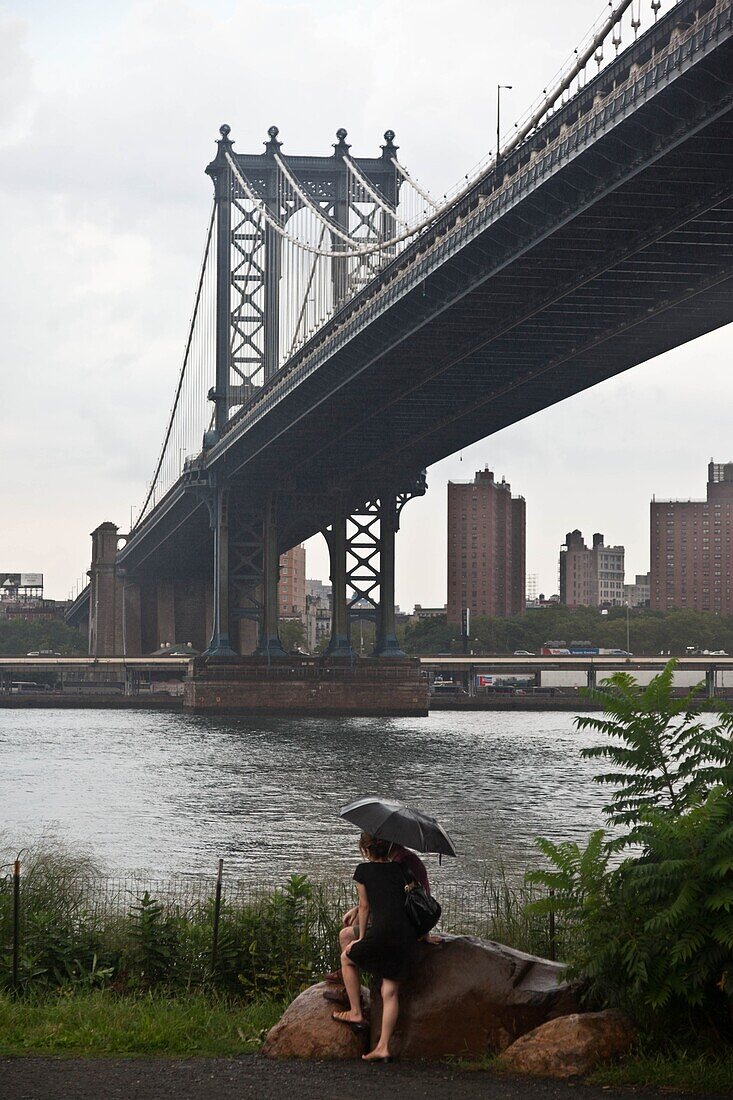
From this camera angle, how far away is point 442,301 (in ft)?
146

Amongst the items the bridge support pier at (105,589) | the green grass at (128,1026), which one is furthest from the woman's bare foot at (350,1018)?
the bridge support pier at (105,589)

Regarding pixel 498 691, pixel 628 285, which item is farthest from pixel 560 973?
pixel 498 691

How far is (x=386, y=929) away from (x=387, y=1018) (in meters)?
0.49

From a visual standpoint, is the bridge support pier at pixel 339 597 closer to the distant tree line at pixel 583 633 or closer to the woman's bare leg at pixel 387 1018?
the distant tree line at pixel 583 633

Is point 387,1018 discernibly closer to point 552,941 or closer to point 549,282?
point 552,941

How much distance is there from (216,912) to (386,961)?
242 centimetres

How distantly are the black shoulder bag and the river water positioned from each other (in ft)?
38.2

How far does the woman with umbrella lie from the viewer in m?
8.91

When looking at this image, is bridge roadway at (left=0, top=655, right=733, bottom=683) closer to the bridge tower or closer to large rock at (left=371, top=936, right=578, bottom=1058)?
the bridge tower

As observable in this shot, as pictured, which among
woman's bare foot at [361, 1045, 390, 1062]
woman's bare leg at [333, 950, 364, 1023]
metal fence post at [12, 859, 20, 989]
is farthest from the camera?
metal fence post at [12, 859, 20, 989]

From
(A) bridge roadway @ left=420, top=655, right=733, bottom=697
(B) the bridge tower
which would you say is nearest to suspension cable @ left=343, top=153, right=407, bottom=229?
(B) the bridge tower

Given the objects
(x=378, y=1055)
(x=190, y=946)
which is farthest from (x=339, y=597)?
(x=378, y=1055)

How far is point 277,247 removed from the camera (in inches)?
3425

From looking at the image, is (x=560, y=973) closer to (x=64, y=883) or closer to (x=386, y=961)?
(x=386, y=961)
